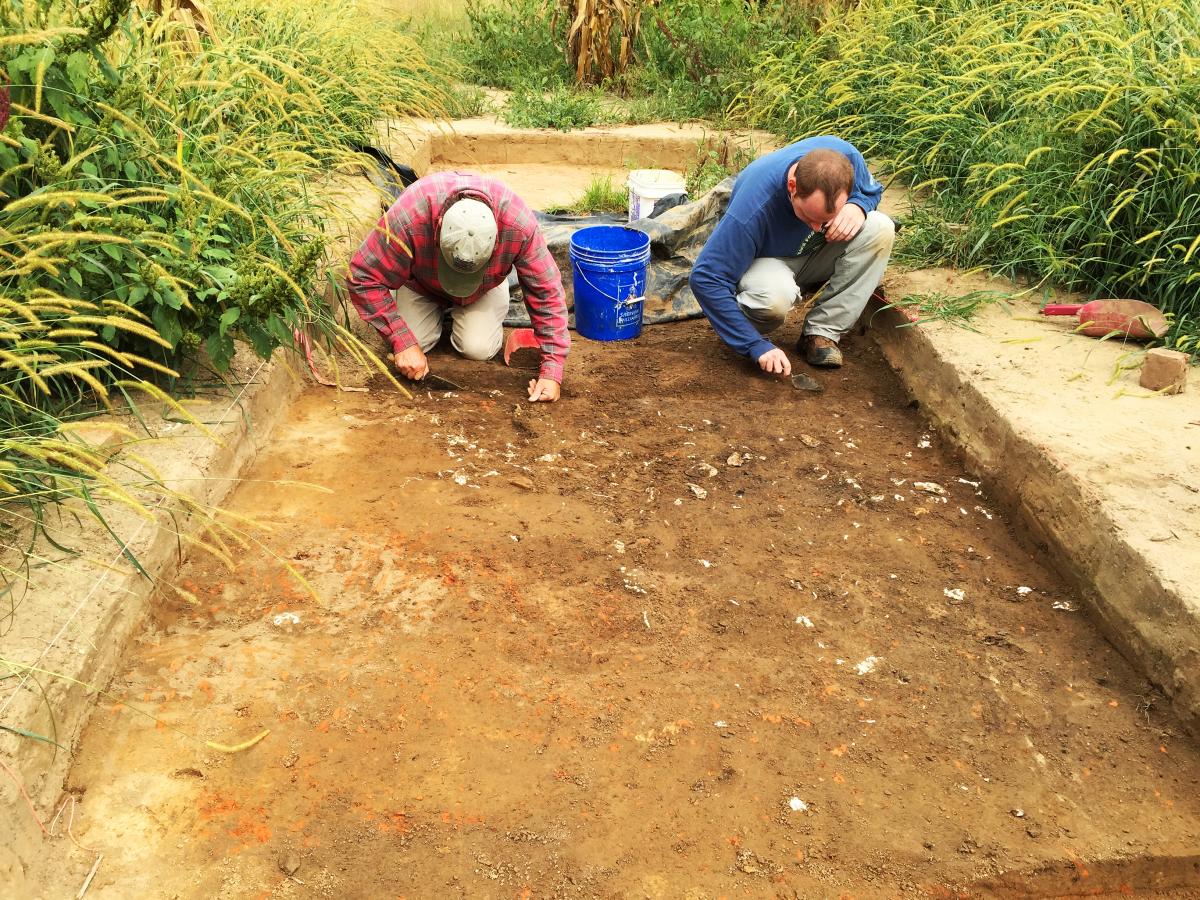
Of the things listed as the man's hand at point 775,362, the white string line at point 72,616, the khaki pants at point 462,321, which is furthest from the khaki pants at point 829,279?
the white string line at point 72,616

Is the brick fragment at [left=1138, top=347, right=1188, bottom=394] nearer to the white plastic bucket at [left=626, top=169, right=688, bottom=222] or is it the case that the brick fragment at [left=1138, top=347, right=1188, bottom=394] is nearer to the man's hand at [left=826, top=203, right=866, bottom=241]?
the man's hand at [left=826, top=203, right=866, bottom=241]

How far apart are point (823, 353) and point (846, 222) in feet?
1.86

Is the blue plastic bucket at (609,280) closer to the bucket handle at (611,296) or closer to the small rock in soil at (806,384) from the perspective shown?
the bucket handle at (611,296)

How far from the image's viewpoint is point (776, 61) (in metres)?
6.34

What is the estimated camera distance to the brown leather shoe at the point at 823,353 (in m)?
4.21

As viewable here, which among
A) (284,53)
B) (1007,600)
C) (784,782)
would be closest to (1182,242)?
(1007,600)

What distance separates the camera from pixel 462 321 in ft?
13.6

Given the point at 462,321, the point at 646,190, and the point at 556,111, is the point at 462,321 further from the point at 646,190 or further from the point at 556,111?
the point at 556,111

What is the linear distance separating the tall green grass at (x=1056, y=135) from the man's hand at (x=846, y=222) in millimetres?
539

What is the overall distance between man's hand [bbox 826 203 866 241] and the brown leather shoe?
472 millimetres

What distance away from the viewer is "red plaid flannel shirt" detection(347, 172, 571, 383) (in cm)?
360

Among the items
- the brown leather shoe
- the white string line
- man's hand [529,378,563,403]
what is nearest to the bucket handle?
man's hand [529,378,563,403]

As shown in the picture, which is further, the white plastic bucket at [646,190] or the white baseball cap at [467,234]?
the white plastic bucket at [646,190]

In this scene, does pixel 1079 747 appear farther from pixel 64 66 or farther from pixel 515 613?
pixel 64 66
